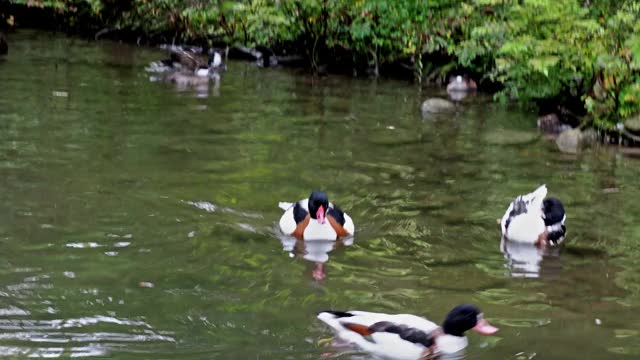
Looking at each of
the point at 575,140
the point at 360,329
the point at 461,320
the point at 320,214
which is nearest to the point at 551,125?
the point at 575,140

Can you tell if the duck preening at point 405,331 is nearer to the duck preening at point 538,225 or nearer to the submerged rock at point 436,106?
the duck preening at point 538,225

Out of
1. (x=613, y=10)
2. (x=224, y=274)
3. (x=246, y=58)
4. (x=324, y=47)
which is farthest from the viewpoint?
(x=246, y=58)

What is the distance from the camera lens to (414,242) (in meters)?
10.9

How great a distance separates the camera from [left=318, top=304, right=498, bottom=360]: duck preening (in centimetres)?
766

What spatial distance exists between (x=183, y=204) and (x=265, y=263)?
7.35ft

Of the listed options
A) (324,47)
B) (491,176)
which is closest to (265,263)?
(491,176)

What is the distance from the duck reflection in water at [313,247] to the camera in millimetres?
10453

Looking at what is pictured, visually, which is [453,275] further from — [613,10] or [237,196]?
[613,10]

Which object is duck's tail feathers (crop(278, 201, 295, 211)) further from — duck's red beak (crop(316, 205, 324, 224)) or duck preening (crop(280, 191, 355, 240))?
duck's red beak (crop(316, 205, 324, 224))

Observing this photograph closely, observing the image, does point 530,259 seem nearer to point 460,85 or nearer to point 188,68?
point 460,85

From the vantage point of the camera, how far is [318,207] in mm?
10906

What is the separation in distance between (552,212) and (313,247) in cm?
252

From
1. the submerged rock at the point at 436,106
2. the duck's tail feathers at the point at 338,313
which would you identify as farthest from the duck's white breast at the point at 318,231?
the submerged rock at the point at 436,106

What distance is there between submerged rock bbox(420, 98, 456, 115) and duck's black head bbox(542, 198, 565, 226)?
8.64 m
